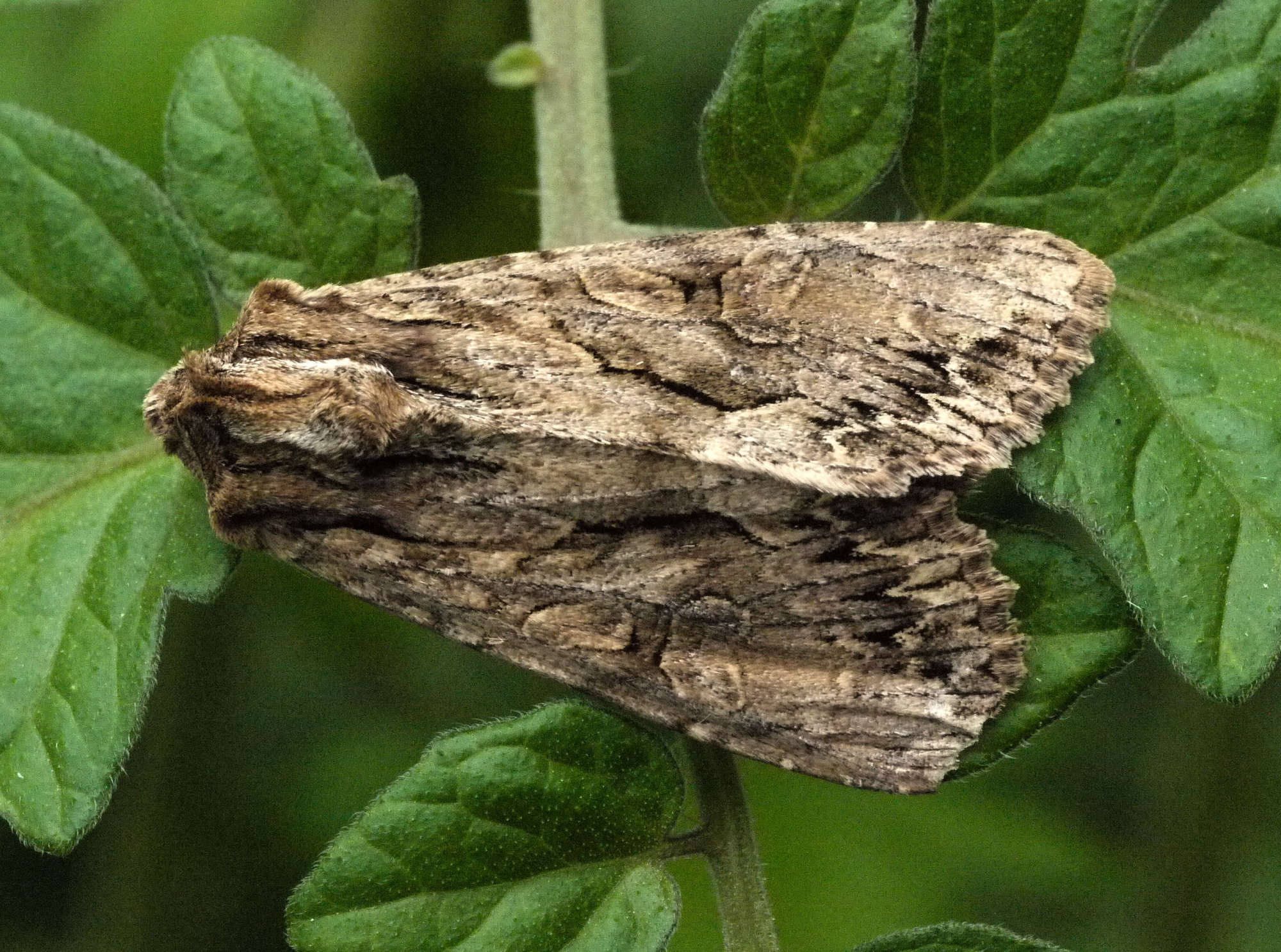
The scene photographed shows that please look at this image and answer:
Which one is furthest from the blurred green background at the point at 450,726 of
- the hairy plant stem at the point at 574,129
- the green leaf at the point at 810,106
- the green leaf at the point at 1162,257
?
the green leaf at the point at 1162,257

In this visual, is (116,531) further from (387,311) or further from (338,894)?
(338,894)

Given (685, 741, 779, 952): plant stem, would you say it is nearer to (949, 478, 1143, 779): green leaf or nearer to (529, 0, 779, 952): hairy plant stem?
(949, 478, 1143, 779): green leaf

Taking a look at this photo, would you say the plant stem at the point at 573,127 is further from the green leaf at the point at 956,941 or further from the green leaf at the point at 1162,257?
the green leaf at the point at 956,941

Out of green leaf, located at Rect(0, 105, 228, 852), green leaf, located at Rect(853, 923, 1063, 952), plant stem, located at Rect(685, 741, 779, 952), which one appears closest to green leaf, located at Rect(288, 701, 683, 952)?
plant stem, located at Rect(685, 741, 779, 952)

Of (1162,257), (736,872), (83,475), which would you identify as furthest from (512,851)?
(1162,257)

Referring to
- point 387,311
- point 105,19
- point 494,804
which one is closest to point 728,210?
point 387,311

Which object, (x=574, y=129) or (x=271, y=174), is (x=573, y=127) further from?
(x=271, y=174)
